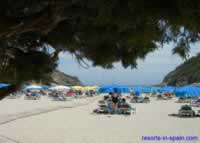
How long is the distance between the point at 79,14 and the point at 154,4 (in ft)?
2.24

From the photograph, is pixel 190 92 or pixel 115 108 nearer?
pixel 115 108

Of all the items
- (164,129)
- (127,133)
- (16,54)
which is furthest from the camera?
(164,129)

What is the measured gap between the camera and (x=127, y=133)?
15.0 metres

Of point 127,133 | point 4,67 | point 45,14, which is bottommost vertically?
point 127,133

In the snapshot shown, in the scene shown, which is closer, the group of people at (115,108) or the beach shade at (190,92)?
the group of people at (115,108)

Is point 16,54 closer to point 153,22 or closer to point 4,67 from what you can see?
point 4,67

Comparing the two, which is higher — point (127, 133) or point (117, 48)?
point (117, 48)

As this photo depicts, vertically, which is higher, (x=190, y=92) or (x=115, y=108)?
(x=190, y=92)

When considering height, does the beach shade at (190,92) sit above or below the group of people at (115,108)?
above

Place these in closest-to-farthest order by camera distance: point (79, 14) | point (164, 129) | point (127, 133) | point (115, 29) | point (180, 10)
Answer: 1. point (180, 10)
2. point (79, 14)
3. point (115, 29)
4. point (127, 133)
5. point (164, 129)

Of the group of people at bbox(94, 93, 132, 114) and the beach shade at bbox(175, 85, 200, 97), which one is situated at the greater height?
the beach shade at bbox(175, 85, 200, 97)

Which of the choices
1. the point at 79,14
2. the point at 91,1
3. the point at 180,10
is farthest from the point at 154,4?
the point at 79,14

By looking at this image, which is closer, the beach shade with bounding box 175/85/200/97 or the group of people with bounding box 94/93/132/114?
the group of people with bounding box 94/93/132/114

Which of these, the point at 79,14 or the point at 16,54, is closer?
the point at 79,14
